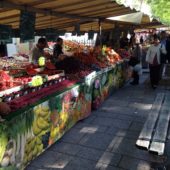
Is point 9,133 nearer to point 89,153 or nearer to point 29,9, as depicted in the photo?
point 89,153

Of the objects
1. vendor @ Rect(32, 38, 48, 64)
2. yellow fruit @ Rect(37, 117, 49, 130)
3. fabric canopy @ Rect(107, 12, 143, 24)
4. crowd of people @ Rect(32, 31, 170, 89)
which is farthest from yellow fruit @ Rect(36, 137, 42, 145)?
fabric canopy @ Rect(107, 12, 143, 24)

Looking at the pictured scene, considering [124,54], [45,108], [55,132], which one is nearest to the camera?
[45,108]

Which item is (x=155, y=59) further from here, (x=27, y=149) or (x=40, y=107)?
(x=27, y=149)

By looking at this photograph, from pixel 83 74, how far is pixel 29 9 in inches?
69.4

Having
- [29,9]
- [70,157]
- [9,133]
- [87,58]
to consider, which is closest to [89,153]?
[70,157]

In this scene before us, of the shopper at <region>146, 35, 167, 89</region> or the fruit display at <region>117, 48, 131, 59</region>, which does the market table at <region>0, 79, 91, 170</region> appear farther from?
the fruit display at <region>117, 48, 131, 59</region>

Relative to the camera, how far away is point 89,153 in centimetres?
486

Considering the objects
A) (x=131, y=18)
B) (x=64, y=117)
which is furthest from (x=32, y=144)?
(x=131, y=18)

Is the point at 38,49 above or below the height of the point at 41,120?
above

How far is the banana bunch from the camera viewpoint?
171 inches

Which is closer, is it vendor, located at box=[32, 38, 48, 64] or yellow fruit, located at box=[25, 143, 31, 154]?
yellow fruit, located at box=[25, 143, 31, 154]

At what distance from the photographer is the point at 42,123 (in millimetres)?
4512

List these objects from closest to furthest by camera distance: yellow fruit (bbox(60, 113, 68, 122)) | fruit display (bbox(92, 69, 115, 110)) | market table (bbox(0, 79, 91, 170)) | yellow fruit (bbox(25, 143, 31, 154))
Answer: market table (bbox(0, 79, 91, 170)) < yellow fruit (bbox(25, 143, 31, 154)) < yellow fruit (bbox(60, 113, 68, 122)) < fruit display (bbox(92, 69, 115, 110))

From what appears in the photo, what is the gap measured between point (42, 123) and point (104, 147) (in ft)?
4.00
